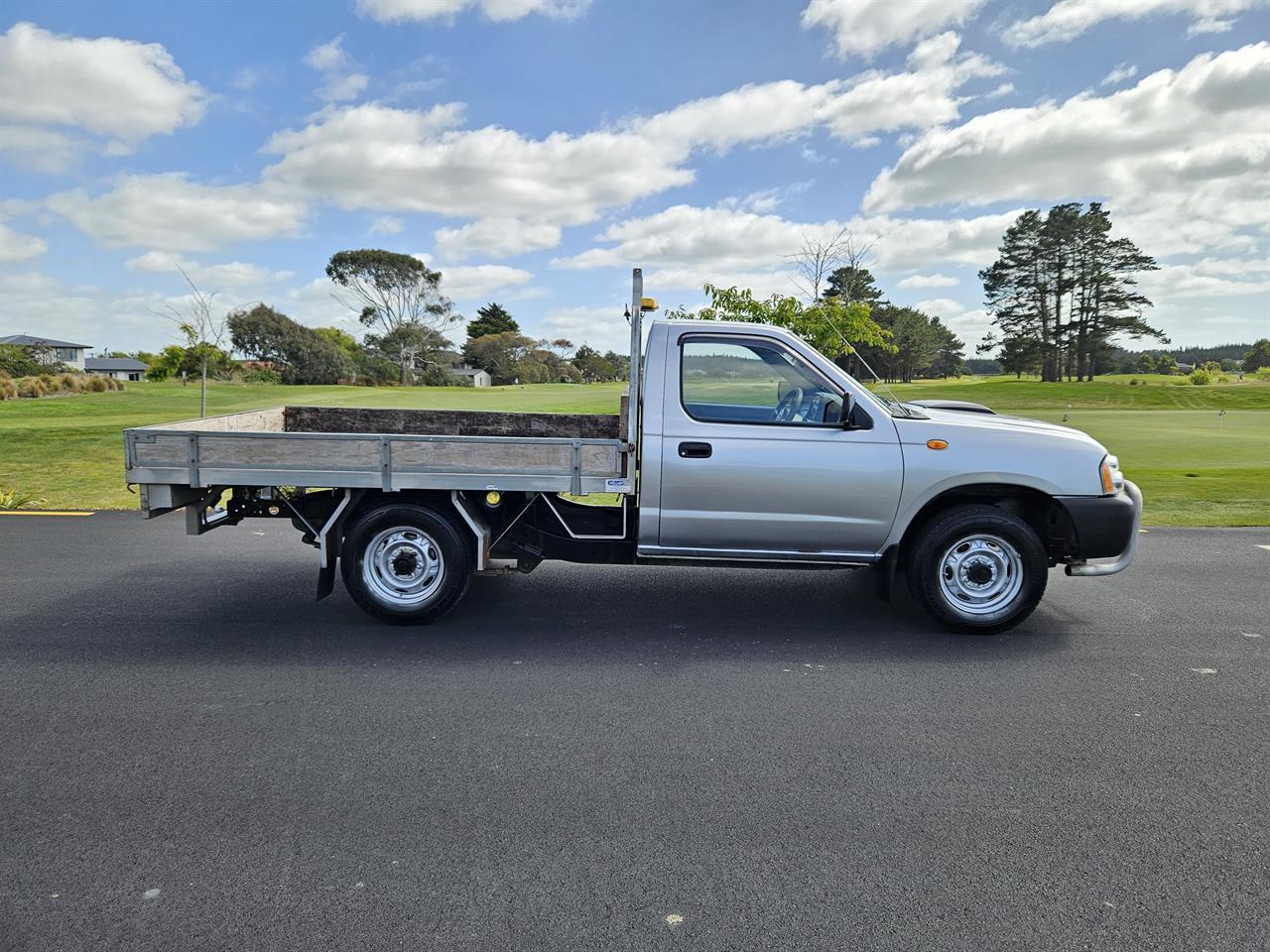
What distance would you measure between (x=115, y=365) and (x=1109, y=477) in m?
85.3

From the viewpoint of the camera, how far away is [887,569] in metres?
5.72

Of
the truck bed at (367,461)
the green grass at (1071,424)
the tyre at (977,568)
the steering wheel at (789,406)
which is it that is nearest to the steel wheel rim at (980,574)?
the tyre at (977,568)

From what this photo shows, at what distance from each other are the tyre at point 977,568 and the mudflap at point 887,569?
106 mm

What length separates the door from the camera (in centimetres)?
546

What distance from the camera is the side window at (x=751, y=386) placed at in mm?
5590

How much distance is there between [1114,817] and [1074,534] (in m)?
2.68

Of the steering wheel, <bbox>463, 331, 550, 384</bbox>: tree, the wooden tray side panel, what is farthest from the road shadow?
<bbox>463, 331, 550, 384</bbox>: tree

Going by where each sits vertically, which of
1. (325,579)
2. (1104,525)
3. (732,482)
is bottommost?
(325,579)

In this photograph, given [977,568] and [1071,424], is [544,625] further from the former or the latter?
[1071,424]

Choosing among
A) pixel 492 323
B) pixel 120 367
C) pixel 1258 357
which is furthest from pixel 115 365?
pixel 1258 357

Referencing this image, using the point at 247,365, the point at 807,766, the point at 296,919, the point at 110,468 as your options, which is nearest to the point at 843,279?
the point at 110,468

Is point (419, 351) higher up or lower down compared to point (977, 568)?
higher up

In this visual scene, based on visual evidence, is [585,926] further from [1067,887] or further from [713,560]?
[713,560]

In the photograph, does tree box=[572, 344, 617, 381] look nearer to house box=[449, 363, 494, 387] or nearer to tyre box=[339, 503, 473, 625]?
house box=[449, 363, 494, 387]
